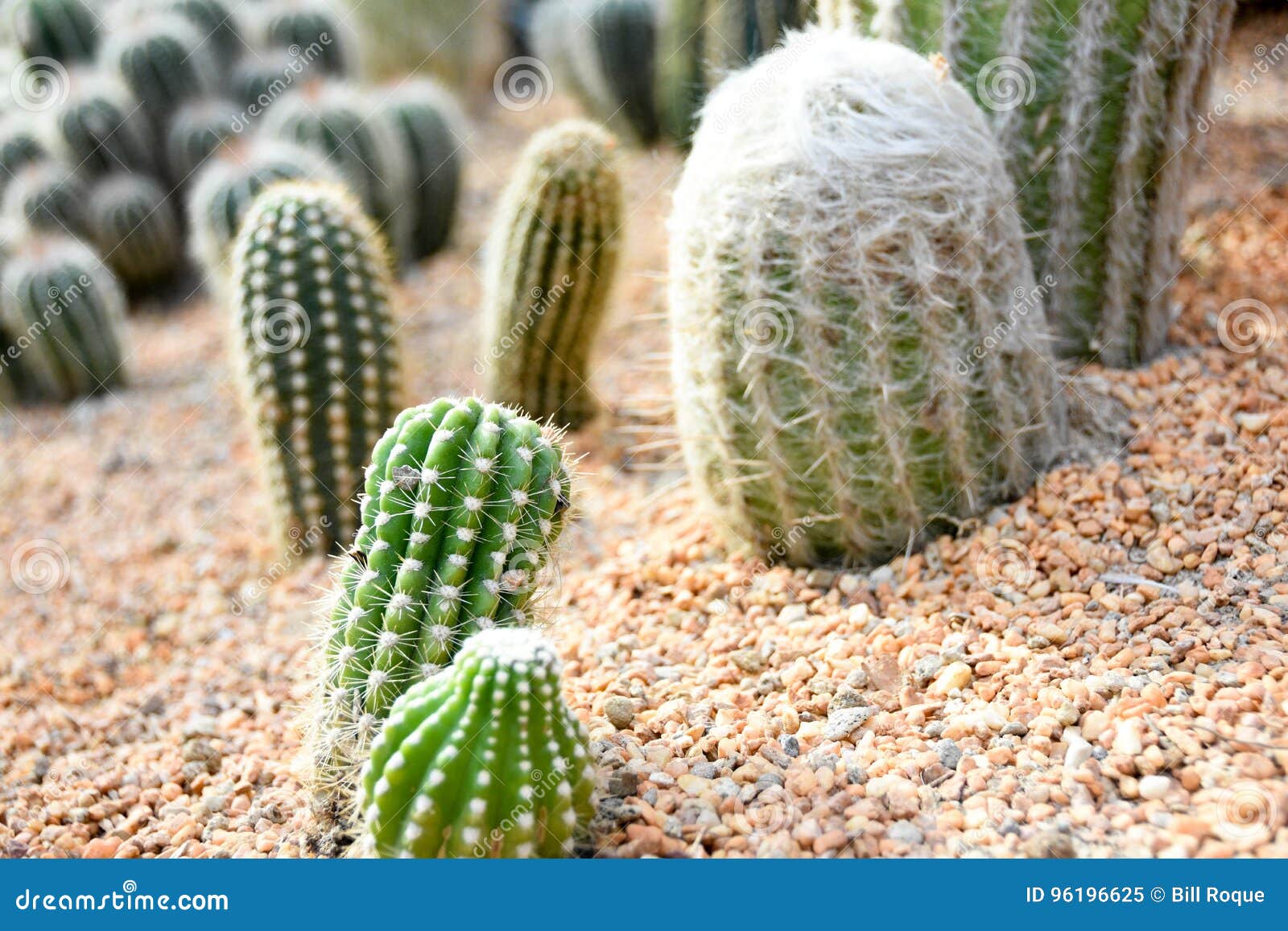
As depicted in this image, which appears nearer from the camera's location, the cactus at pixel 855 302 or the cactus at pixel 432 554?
the cactus at pixel 432 554

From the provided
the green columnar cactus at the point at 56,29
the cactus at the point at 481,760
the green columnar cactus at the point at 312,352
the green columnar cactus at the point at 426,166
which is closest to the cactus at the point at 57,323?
the green columnar cactus at the point at 426,166

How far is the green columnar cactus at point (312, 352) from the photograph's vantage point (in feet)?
11.8

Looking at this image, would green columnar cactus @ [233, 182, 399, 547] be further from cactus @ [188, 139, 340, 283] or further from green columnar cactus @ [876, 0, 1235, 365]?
green columnar cactus @ [876, 0, 1235, 365]

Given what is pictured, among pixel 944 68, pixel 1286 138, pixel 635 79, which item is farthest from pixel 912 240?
pixel 635 79

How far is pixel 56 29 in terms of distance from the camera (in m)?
7.09

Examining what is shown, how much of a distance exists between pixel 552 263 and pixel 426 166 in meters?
2.52

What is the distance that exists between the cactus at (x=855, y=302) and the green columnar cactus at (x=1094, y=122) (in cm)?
38

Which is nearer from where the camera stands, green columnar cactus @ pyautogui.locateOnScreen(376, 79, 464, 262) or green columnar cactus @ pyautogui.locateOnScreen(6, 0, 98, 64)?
green columnar cactus @ pyautogui.locateOnScreen(376, 79, 464, 262)

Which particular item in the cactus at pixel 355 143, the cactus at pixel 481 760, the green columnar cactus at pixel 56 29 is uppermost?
the green columnar cactus at pixel 56 29

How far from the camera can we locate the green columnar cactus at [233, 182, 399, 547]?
3.60 meters

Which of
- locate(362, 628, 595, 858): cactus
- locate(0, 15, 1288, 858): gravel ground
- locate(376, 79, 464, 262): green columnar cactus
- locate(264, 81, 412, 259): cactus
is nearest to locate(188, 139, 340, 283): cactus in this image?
locate(264, 81, 412, 259): cactus

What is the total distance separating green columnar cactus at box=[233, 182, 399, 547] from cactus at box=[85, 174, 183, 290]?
10.6 ft

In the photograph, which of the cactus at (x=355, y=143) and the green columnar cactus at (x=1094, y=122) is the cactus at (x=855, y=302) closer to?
the green columnar cactus at (x=1094, y=122)

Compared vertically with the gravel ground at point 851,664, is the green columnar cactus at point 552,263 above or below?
above
